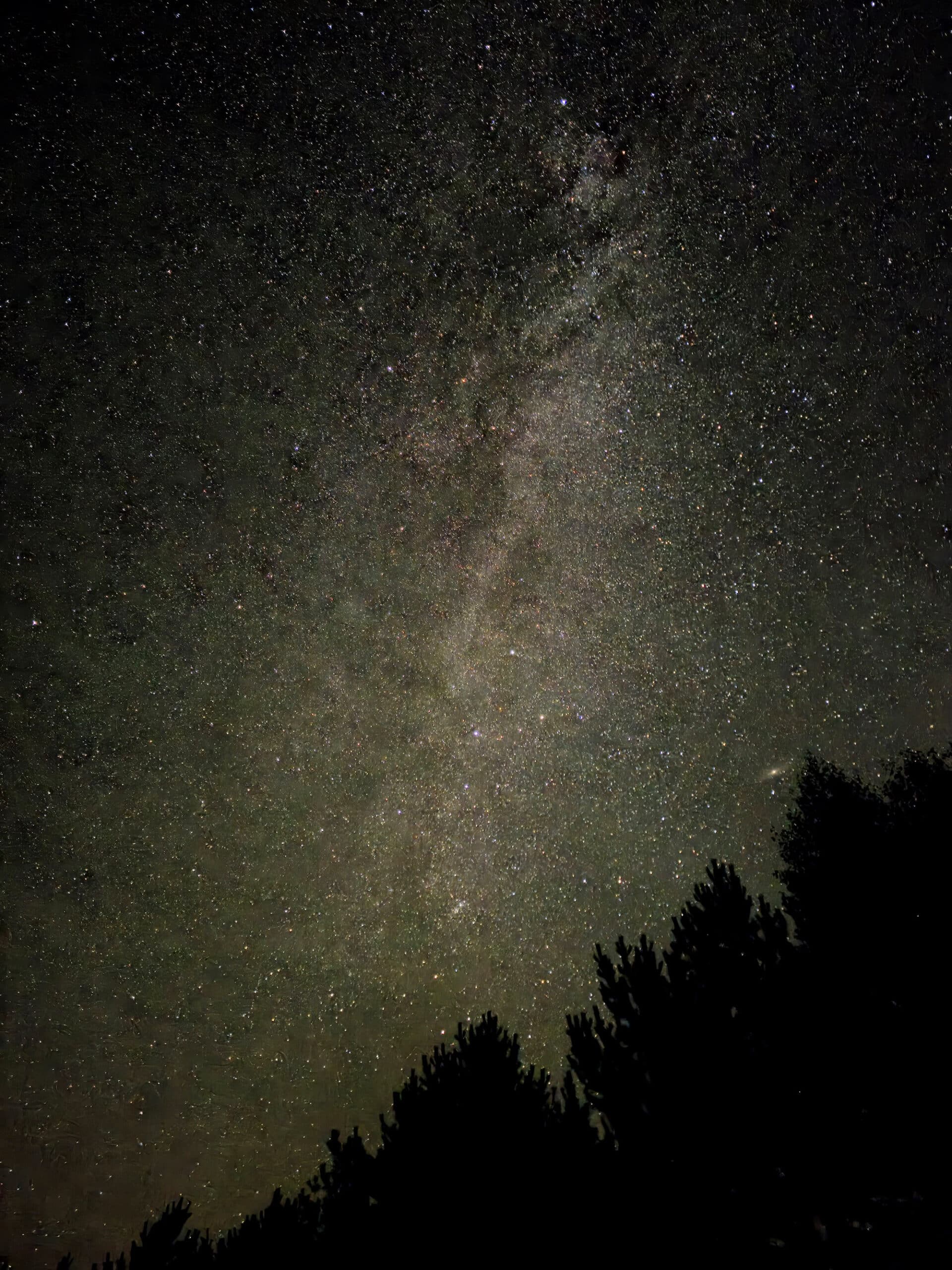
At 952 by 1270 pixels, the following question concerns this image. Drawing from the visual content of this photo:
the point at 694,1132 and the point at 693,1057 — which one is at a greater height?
the point at 693,1057

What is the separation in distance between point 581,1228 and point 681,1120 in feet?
4.53

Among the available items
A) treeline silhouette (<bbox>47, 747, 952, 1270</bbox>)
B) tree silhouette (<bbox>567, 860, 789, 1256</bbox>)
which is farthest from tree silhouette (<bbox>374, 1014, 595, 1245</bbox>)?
tree silhouette (<bbox>567, 860, 789, 1256</bbox>)

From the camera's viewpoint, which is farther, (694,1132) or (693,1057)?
(693,1057)

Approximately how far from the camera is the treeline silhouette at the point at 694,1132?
18.3ft

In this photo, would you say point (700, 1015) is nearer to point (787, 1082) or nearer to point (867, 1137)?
point (787, 1082)

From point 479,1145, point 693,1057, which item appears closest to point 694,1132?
point 693,1057

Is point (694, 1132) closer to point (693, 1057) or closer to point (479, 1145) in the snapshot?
point (693, 1057)

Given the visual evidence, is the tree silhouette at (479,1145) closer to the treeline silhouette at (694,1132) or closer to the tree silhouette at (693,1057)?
the treeline silhouette at (694,1132)

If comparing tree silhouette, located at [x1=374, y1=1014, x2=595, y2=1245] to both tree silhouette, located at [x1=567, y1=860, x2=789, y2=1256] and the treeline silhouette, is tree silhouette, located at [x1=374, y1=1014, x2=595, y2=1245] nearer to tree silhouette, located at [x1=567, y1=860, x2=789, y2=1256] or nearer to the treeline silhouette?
the treeline silhouette

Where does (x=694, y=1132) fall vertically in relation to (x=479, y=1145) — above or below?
below

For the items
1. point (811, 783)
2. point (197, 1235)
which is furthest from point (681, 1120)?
point (811, 783)

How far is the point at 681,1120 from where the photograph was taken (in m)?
6.24

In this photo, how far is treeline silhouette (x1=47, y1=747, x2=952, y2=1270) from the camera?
5.59 meters

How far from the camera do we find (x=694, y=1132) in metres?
6.12
